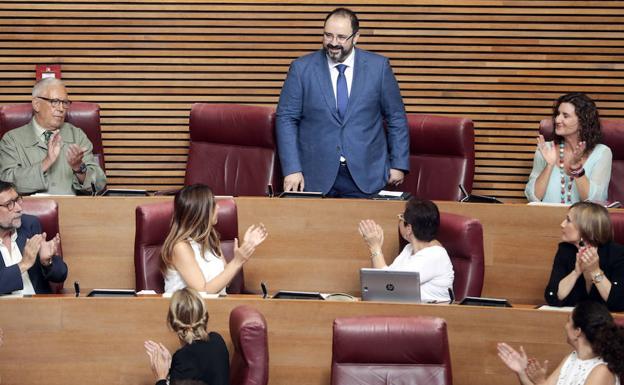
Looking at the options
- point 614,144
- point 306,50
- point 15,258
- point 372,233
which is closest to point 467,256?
point 372,233

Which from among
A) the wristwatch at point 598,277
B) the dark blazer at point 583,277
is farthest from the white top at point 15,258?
the wristwatch at point 598,277

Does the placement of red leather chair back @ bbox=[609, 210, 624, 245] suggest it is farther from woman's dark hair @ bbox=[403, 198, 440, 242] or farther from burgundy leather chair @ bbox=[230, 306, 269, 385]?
burgundy leather chair @ bbox=[230, 306, 269, 385]

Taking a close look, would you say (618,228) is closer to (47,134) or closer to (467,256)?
(467,256)

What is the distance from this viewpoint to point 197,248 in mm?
3625

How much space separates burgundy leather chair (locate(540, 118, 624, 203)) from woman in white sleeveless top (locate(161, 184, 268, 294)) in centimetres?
144

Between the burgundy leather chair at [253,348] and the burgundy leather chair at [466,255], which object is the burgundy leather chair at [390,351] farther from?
the burgundy leather chair at [466,255]

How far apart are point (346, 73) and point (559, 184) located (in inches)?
34.9

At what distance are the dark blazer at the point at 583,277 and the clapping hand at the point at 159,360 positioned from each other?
48.1 inches

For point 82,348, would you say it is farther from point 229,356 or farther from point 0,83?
point 0,83

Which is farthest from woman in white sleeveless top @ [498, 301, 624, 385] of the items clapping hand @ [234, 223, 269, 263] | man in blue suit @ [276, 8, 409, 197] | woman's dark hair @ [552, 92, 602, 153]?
man in blue suit @ [276, 8, 409, 197]

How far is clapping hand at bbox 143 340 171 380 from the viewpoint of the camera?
3016 mm

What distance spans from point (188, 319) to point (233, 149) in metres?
1.74

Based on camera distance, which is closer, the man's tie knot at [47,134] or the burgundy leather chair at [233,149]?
the man's tie knot at [47,134]

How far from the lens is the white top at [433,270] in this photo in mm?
3582
